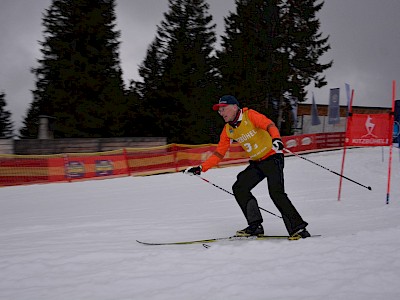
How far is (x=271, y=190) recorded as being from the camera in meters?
4.11

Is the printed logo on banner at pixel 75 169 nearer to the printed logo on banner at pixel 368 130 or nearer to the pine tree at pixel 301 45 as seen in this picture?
the printed logo on banner at pixel 368 130

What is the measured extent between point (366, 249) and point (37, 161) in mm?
12048

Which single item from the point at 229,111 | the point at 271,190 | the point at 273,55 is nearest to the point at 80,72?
the point at 273,55

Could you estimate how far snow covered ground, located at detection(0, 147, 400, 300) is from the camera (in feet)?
9.11

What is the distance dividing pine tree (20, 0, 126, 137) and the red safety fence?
886cm

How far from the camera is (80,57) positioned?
23594mm

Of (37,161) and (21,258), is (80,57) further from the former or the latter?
(21,258)

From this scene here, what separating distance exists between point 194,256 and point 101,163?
440 inches

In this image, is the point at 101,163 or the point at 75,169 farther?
the point at 101,163

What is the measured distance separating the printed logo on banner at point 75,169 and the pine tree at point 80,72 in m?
10.1

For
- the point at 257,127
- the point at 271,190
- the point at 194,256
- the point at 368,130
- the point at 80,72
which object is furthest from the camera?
the point at 80,72

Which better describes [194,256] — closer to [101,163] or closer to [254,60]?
[101,163]

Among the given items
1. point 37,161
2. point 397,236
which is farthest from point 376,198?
point 37,161

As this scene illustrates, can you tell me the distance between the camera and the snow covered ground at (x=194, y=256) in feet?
9.11
